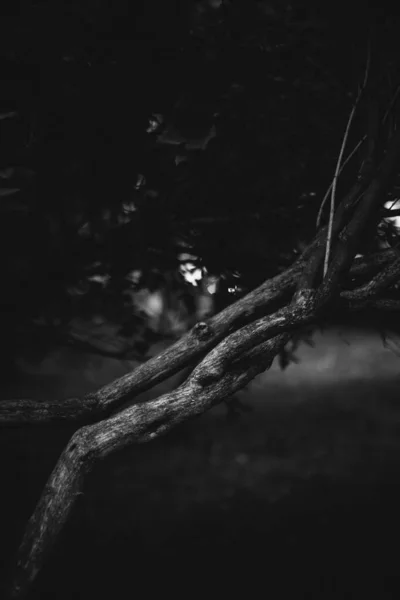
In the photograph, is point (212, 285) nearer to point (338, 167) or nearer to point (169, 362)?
point (169, 362)

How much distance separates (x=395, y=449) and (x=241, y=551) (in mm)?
1225

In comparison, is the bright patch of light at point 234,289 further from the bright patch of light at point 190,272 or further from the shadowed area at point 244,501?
the shadowed area at point 244,501

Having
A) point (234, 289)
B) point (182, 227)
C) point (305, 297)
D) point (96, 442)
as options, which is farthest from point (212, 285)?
point (96, 442)

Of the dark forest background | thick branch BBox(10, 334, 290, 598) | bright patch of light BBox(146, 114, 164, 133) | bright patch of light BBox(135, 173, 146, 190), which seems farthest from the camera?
bright patch of light BBox(135, 173, 146, 190)

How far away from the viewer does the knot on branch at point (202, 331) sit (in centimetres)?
191

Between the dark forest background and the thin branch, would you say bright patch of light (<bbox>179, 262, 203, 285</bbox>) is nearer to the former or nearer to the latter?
the dark forest background

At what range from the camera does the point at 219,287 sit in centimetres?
255

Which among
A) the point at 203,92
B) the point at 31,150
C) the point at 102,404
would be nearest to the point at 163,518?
the point at 102,404

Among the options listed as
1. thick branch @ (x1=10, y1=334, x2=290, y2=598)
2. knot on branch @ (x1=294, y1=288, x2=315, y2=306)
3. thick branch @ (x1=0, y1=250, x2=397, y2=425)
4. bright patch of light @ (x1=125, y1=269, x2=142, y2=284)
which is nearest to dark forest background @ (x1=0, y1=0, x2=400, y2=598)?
bright patch of light @ (x1=125, y1=269, x2=142, y2=284)

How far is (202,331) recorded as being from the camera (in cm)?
192

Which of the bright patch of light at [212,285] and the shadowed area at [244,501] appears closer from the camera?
the shadowed area at [244,501]

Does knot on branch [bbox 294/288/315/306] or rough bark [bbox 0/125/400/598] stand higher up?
knot on branch [bbox 294/288/315/306]

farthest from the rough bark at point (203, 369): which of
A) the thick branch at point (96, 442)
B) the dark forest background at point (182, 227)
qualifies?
the dark forest background at point (182, 227)

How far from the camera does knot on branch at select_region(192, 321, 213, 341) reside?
1909 millimetres
